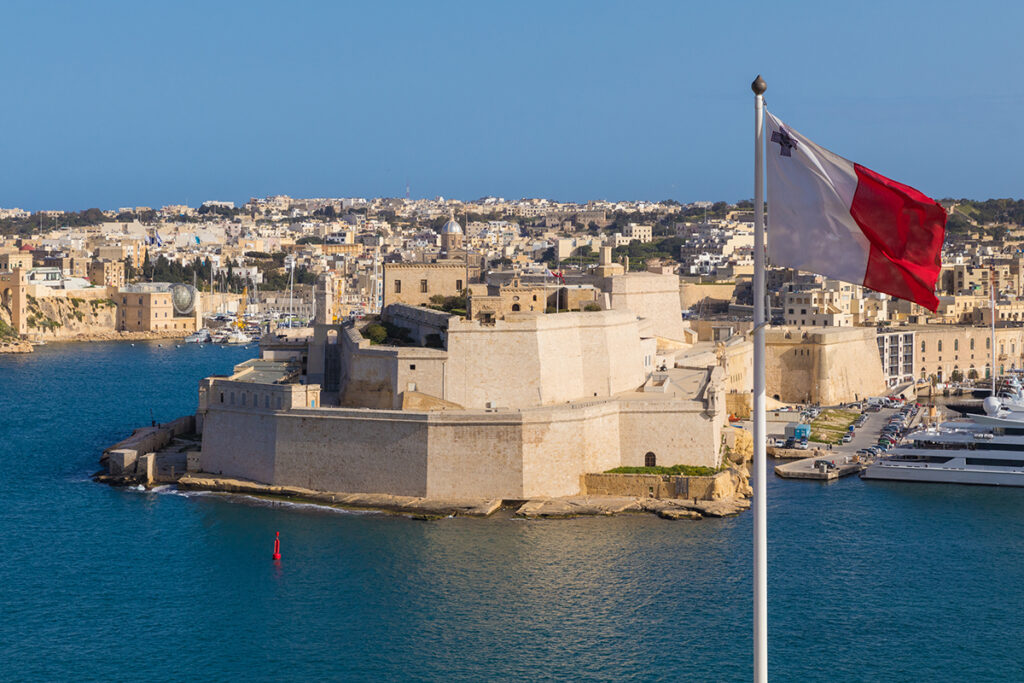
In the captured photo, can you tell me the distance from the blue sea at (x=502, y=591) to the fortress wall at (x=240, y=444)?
36.7 inches

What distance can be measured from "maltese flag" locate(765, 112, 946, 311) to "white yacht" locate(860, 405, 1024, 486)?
1870 cm

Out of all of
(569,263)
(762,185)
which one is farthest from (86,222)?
(762,185)

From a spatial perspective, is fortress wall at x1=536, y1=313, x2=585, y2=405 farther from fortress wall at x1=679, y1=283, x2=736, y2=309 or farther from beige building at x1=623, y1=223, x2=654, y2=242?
beige building at x1=623, y1=223, x2=654, y2=242

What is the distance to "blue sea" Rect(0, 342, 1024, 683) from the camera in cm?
1479

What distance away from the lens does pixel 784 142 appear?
608cm

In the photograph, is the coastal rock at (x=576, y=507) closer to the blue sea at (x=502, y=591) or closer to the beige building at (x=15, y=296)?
the blue sea at (x=502, y=591)

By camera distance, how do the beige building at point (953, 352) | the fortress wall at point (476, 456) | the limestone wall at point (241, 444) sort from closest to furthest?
1. the fortress wall at point (476, 456)
2. the limestone wall at point (241, 444)
3. the beige building at point (953, 352)

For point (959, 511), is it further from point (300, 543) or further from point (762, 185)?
point (762, 185)

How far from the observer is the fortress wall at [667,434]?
22141 mm

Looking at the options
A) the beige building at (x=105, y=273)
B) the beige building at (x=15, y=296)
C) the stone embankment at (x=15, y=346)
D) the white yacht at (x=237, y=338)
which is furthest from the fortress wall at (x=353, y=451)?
the beige building at (x=105, y=273)

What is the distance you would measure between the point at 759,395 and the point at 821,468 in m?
18.8

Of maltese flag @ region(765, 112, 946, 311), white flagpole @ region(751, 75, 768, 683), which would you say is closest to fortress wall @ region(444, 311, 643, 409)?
white flagpole @ region(751, 75, 768, 683)

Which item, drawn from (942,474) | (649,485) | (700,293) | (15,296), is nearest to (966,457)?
(942,474)

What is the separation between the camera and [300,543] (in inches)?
754
